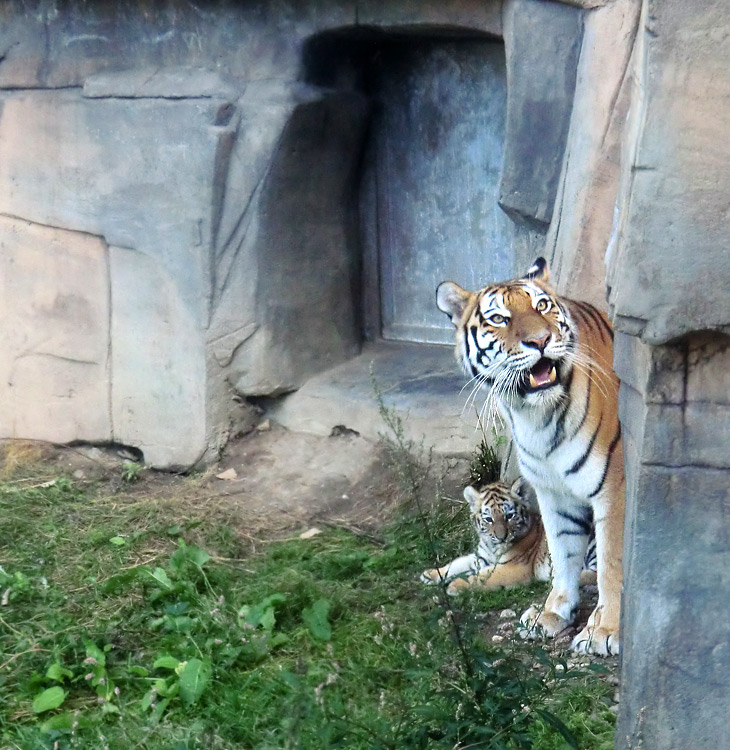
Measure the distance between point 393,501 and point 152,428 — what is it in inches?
55.3

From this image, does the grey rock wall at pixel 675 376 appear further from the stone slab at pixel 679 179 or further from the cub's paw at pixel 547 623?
the cub's paw at pixel 547 623

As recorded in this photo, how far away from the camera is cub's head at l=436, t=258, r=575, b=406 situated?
3783 mm

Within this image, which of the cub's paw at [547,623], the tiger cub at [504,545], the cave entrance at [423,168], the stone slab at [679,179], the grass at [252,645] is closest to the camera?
the stone slab at [679,179]

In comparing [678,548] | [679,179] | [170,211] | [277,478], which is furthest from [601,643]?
[170,211]

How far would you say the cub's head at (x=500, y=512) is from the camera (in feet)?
14.9

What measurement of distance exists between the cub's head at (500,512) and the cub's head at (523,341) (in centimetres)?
71

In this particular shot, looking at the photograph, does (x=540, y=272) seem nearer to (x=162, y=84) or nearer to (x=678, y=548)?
(x=678, y=548)

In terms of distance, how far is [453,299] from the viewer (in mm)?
4250

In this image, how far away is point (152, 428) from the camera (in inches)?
231

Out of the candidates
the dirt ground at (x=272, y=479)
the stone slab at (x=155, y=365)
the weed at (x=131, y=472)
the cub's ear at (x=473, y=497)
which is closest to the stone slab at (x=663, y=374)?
the cub's ear at (x=473, y=497)

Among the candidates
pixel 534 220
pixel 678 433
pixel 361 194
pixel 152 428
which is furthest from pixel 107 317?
pixel 678 433

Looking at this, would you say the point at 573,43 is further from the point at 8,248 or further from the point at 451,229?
the point at 8,248

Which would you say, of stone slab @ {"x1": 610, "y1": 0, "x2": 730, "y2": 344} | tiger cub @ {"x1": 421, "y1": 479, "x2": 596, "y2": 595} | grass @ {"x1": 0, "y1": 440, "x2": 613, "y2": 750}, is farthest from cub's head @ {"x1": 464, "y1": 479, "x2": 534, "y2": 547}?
stone slab @ {"x1": 610, "y1": 0, "x2": 730, "y2": 344}

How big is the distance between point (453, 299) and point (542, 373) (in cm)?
55
